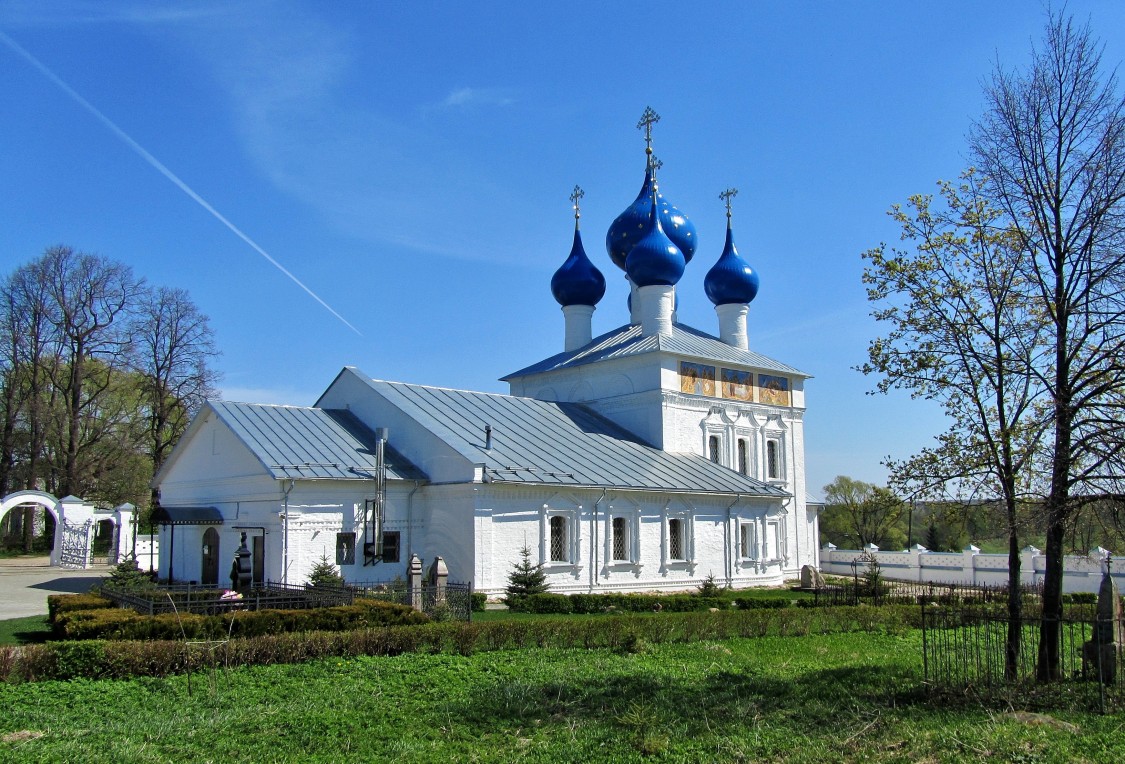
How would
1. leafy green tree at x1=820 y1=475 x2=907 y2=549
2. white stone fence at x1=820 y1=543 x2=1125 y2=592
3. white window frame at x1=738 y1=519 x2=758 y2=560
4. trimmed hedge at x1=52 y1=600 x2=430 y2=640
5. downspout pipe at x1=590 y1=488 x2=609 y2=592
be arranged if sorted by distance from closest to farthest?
trimmed hedge at x1=52 y1=600 x2=430 y2=640 < downspout pipe at x1=590 y1=488 x2=609 y2=592 < white window frame at x1=738 y1=519 x2=758 y2=560 < white stone fence at x1=820 y1=543 x2=1125 y2=592 < leafy green tree at x1=820 y1=475 x2=907 y2=549

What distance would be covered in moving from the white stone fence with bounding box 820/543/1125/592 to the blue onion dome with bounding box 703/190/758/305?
10458 mm

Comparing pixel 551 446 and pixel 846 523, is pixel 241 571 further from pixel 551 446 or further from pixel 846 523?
pixel 846 523

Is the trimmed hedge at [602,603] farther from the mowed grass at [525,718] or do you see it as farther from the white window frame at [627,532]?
the mowed grass at [525,718]

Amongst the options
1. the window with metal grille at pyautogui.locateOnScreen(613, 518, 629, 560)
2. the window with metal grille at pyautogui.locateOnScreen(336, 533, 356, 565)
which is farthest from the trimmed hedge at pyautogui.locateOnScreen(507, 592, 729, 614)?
the window with metal grille at pyautogui.locateOnScreen(336, 533, 356, 565)

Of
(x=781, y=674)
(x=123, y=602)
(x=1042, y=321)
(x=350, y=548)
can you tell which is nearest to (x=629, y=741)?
(x=781, y=674)

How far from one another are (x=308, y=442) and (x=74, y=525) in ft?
48.3

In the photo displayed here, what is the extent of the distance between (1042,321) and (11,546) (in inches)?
1745

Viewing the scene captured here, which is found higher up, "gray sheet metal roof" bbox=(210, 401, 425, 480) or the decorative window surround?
"gray sheet metal roof" bbox=(210, 401, 425, 480)

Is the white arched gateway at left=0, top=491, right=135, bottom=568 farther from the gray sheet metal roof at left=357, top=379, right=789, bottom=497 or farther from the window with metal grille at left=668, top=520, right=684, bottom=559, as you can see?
the window with metal grille at left=668, top=520, right=684, bottom=559

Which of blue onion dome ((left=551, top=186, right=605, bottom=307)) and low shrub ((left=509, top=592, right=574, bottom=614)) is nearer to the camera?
low shrub ((left=509, top=592, right=574, bottom=614))

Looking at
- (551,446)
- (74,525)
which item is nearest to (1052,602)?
(551,446)

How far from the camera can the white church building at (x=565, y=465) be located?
2217cm

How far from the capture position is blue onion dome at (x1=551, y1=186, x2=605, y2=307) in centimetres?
3472

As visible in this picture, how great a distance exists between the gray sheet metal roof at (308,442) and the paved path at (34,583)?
562cm
